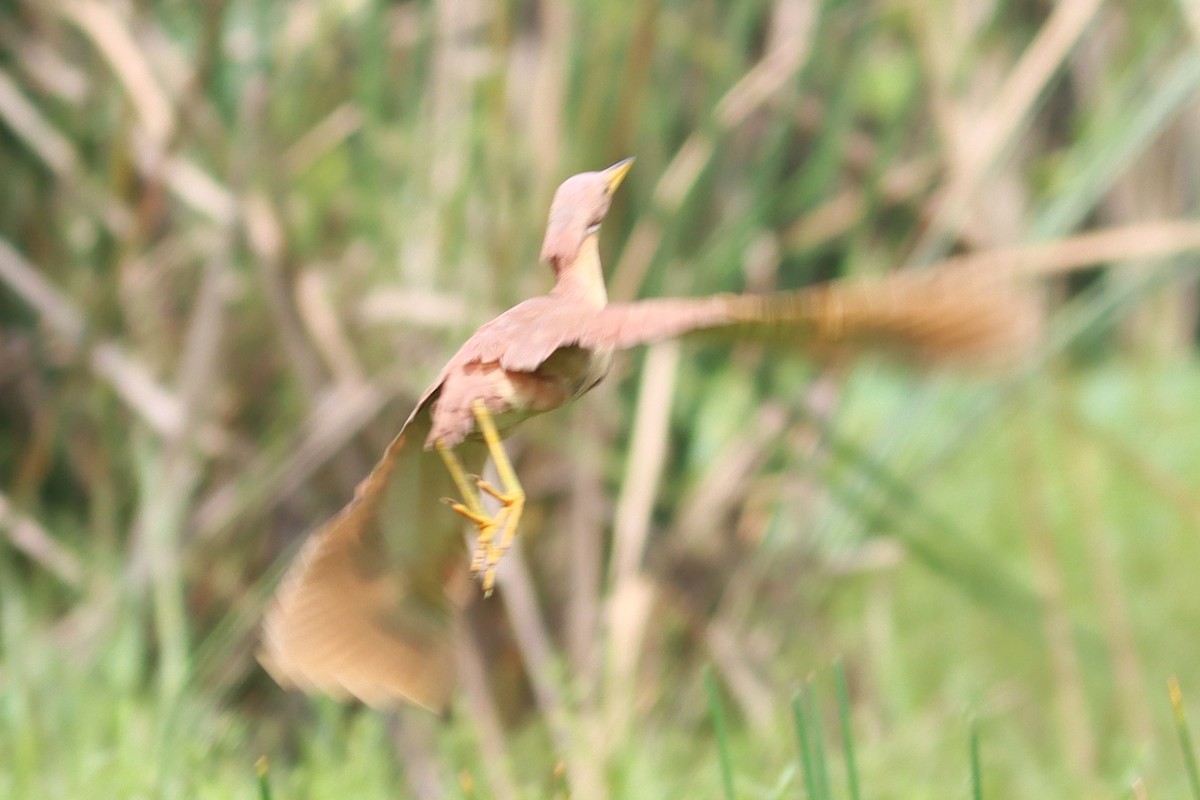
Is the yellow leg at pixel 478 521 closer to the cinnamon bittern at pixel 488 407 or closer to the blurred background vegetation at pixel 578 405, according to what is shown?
the cinnamon bittern at pixel 488 407

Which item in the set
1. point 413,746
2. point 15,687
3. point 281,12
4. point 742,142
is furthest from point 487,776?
point 281,12

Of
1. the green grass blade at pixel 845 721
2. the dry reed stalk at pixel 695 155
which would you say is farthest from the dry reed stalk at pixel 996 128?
the green grass blade at pixel 845 721

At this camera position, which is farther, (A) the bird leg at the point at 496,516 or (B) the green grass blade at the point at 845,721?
(B) the green grass blade at the point at 845,721

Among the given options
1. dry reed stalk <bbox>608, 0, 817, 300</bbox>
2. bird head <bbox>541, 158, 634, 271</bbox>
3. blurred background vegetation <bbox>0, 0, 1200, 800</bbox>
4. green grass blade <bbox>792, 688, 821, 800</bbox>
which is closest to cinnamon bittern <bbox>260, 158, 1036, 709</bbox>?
bird head <bbox>541, 158, 634, 271</bbox>

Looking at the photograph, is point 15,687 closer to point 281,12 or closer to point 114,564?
point 114,564

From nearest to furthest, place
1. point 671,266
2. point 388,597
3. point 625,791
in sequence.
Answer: point 388,597
point 625,791
point 671,266

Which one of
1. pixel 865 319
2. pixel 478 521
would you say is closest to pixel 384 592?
pixel 478 521

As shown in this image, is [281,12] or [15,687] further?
[281,12]
